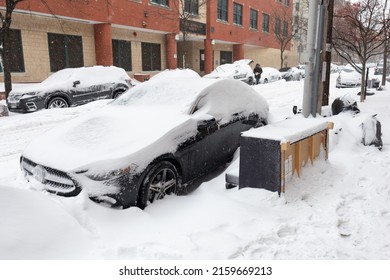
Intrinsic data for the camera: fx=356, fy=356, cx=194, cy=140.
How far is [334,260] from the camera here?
3.13 metres

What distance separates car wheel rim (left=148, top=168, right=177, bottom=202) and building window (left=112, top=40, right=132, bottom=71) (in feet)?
61.5

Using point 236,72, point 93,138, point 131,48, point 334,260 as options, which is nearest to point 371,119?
point 334,260

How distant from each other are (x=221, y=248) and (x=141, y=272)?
31.6 inches

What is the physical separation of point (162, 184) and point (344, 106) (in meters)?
5.19

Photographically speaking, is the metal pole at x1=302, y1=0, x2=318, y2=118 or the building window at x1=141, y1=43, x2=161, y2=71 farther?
the building window at x1=141, y1=43, x2=161, y2=71

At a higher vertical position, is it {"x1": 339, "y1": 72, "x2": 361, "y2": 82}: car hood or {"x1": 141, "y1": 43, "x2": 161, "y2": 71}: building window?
{"x1": 141, "y1": 43, "x2": 161, "y2": 71}: building window

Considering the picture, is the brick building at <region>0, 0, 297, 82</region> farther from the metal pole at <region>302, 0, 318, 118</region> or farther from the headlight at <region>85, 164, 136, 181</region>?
the headlight at <region>85, 164, 136, 181</region>

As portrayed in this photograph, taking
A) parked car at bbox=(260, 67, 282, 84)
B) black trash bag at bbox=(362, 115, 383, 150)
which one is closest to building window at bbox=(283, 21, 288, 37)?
parked car at bbox=(260, 67, 282, 84)

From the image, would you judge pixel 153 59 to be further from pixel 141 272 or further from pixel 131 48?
pixel 141 272

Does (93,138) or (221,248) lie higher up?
(93,138)

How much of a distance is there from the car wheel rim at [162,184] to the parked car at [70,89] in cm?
875

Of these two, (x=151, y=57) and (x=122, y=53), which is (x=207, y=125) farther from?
(x=151, y=57)

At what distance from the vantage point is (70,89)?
12289mm

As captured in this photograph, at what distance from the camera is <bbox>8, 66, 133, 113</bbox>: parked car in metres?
11.6
